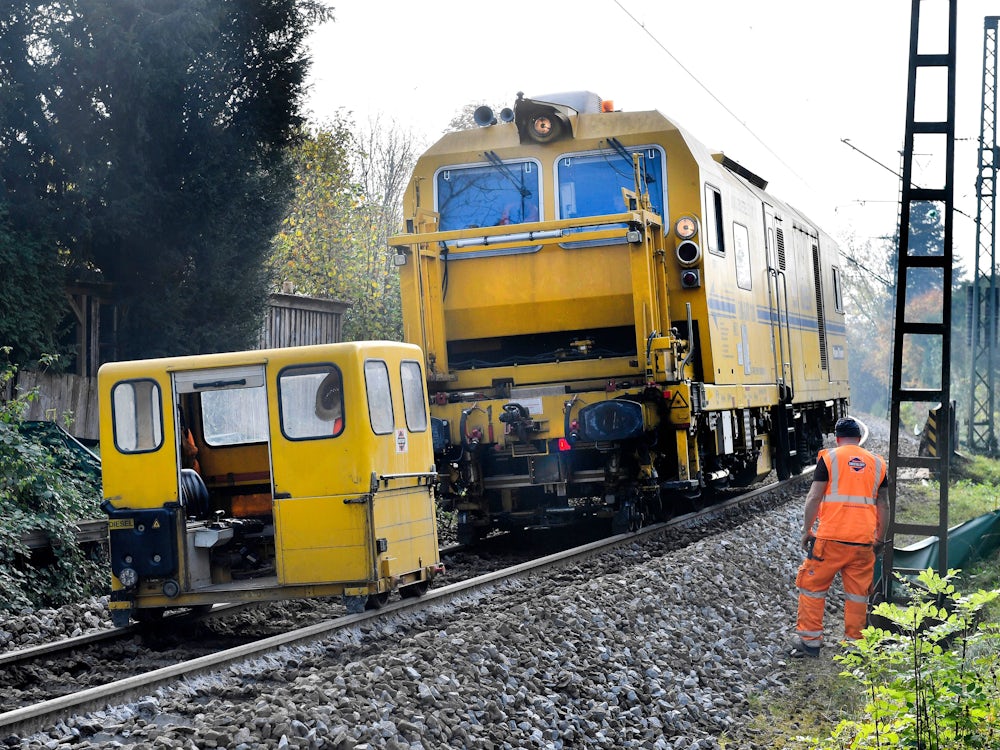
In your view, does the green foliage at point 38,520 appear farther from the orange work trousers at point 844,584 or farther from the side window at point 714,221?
the side window at point 714,221

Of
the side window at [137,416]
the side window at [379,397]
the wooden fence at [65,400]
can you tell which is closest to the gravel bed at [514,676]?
the side window at [379,397]

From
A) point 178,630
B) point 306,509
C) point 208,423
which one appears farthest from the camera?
point 208,423

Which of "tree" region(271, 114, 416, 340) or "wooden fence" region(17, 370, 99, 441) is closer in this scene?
"wooden fence" region(17, 370, 99, 441)

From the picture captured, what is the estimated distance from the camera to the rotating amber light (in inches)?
467

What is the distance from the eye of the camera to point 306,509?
320 inches

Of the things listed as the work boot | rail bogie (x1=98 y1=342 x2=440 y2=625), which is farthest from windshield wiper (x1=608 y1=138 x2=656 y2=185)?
the work boot

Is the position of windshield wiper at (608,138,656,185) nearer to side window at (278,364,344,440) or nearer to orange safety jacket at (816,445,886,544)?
orange safety jacket at (816,445,886,544)

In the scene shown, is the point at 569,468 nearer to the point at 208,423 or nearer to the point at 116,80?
the point at 208,423

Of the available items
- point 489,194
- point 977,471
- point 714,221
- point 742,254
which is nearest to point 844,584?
point 714,221

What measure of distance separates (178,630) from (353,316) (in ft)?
59.3

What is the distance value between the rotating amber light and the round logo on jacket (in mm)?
3965

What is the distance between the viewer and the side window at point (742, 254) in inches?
524

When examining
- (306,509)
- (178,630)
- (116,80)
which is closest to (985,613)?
(306,509)

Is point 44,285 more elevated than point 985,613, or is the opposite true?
point 44,285
